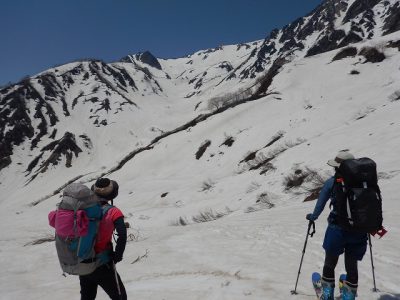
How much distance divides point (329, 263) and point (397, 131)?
68.4 ft

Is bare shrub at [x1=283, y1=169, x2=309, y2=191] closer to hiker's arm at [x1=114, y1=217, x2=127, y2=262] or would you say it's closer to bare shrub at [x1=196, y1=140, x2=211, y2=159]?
hiker's arm at [x1=114, y1=217, x2=127, y2=262]

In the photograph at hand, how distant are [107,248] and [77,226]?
621 mm

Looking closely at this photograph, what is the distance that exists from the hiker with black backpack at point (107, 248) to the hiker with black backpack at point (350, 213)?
3.18m

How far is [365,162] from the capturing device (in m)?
5.38

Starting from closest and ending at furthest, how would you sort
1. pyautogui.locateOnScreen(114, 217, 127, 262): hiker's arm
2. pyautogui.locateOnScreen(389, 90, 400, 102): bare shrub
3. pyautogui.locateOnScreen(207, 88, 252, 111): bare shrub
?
pyautogui.locateOnScreen(114, 217, 127, 262): hiker's arm < pyautogui.locateOnScreen(389, 90, 400, 102): bare shrub < pyautogui.locateOnScreen(207, 88, 252, 111): bare shrub

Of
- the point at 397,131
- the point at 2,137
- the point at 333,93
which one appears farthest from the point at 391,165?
the point at 2,137

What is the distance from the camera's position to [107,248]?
505cm

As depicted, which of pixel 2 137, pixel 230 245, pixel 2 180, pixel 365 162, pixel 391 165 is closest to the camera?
pixel 365 162

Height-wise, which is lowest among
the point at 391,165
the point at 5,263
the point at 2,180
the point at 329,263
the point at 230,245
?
the point at 2,180

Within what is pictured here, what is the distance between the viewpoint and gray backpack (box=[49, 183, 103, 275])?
467 centimetres

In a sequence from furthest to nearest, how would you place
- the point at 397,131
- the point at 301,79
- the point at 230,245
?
1. the point at 301,79
2. the point at 397,131
3. the point at 230,245

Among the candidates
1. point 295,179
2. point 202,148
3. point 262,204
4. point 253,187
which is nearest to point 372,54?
point 202,148

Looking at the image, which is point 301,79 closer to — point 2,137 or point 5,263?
point 5,263

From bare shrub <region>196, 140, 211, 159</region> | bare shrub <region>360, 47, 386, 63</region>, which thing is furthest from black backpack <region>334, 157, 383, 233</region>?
bare shrub <region>360, 47, 386, 63</region>
